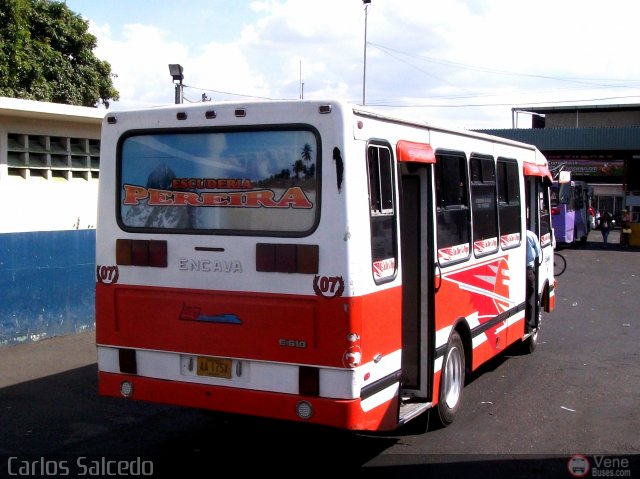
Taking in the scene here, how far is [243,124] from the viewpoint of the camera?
5.96 meters

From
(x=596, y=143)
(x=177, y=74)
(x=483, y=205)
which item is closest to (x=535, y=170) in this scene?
(x=483, y=205)

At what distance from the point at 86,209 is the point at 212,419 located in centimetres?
697

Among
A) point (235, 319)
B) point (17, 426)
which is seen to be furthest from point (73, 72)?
point (235, 319)

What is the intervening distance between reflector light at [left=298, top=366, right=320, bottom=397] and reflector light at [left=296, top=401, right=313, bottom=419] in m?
0.07

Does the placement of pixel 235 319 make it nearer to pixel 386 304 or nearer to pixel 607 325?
pixel 386 304

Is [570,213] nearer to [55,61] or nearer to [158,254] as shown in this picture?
[55,61]

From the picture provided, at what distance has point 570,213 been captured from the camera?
32.8 m

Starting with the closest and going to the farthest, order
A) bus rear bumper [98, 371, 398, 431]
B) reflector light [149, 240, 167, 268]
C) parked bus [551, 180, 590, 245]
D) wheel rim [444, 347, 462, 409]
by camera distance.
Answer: bus rear bumper [98, 371, 398, 431], reflector light [149, 240, 167, 268], wheel rim [444, 347, 462, 409], parked bus [551, 180, 590, 245]

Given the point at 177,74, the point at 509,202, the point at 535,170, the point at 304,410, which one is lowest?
the point at 304,410

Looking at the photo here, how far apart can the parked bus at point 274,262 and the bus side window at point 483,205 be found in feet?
3.84

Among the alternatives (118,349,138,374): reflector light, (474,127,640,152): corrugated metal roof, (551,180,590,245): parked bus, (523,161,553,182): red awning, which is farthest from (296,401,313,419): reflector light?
(474,127,640,152): corrugated metal roof

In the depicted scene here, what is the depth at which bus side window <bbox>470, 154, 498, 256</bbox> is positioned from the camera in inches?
325

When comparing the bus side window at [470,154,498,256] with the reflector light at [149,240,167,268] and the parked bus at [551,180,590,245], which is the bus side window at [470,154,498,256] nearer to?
the reflector light at [149,240,167,268]

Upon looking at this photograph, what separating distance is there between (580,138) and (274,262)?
37.2 m
